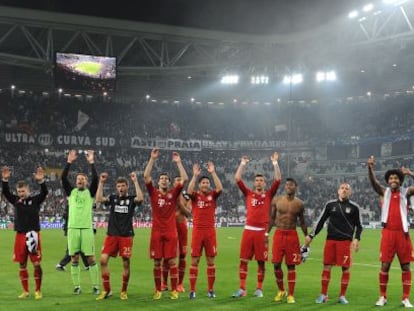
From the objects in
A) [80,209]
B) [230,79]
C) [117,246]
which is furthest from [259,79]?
[117,246]

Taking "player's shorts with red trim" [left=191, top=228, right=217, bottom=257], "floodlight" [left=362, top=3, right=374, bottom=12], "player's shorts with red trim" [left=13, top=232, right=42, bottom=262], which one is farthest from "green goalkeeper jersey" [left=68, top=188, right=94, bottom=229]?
"floodlight" [left=362, top=3, right=374, bottom=12]

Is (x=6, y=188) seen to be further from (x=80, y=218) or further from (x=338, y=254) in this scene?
(x=338, y=254)

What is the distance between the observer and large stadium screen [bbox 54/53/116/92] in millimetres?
35031

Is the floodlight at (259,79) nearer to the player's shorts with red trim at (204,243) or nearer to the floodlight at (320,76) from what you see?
the floodlight at (320,76)

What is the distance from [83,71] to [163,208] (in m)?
26.1

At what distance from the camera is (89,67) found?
35.6 m

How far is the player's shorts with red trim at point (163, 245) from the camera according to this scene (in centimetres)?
1091

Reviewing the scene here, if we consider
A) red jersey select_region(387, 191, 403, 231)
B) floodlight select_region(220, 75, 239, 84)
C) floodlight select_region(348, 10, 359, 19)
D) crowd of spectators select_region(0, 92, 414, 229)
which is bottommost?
red jersey select_region(387, 191, 403, 231)

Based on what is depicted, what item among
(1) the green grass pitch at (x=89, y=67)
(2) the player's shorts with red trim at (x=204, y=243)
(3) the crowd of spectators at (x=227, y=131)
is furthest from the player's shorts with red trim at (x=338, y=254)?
(3) the crowd of spectators at (x=227, y=131)

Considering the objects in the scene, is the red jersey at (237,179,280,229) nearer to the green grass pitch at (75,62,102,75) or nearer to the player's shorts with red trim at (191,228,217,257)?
the player's shorts with red trim at (191,228,217,257)

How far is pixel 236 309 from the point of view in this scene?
9.88 metres

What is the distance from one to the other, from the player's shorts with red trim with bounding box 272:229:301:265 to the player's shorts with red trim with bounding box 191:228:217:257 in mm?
1216

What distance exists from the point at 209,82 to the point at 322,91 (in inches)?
451

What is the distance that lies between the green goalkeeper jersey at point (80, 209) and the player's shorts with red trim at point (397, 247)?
5786 millimetres
